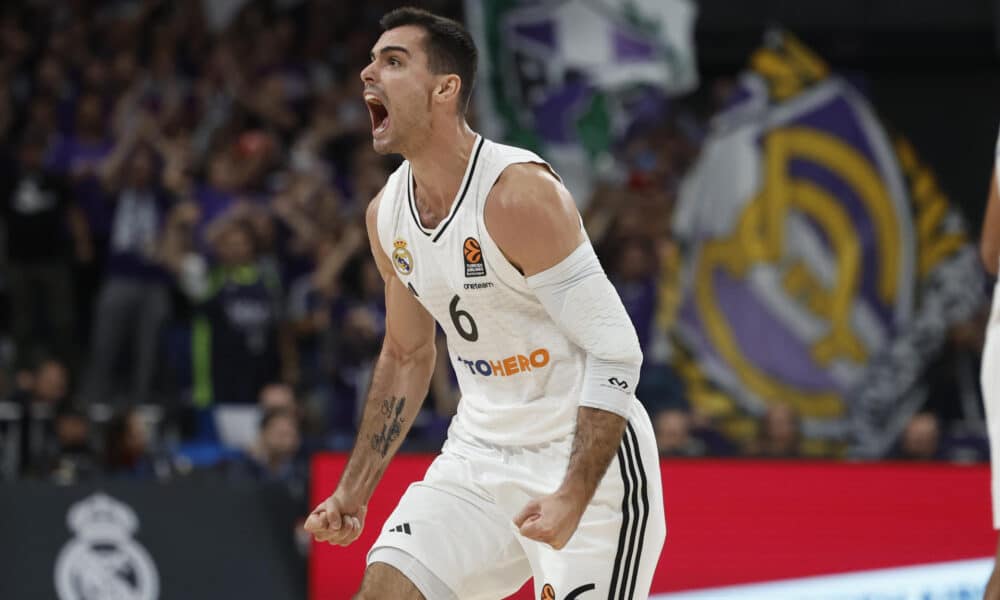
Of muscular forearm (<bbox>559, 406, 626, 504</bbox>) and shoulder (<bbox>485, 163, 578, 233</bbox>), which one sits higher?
shoulder (<bbox>485, 163, 578, 233</bbox>)

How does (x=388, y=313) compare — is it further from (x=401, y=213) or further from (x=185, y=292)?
(x=185, y=292)

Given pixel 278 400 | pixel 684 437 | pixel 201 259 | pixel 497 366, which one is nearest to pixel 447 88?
pixel 497 366

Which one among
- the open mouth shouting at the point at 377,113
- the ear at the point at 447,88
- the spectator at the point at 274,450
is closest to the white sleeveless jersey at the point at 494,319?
the ear at the point at 447,88

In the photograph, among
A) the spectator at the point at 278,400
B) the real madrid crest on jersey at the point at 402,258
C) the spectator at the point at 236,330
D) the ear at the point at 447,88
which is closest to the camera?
the ear at the point at 447,88

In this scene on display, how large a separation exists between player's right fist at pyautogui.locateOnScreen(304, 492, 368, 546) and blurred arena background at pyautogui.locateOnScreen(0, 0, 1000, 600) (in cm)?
357

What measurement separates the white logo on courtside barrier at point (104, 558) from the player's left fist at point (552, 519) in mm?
4903

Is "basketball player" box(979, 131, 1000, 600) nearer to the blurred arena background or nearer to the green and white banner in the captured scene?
the blurred arena background

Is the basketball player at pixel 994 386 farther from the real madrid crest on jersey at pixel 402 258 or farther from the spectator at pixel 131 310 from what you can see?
the spectator at pixel 131 310

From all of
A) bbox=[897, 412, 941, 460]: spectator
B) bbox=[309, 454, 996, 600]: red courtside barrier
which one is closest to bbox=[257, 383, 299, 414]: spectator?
bbox=[309, 454, 996, 600]: red courtside barrier

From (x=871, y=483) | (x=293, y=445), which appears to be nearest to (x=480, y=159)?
(x=871, y=483)

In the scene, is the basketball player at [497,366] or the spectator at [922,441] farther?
the spectator at [922,441]

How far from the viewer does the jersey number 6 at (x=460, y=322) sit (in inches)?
177

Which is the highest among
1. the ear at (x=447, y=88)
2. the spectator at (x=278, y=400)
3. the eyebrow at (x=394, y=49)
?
the eyebrow at (x=394, y=49)

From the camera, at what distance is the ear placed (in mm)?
4480
